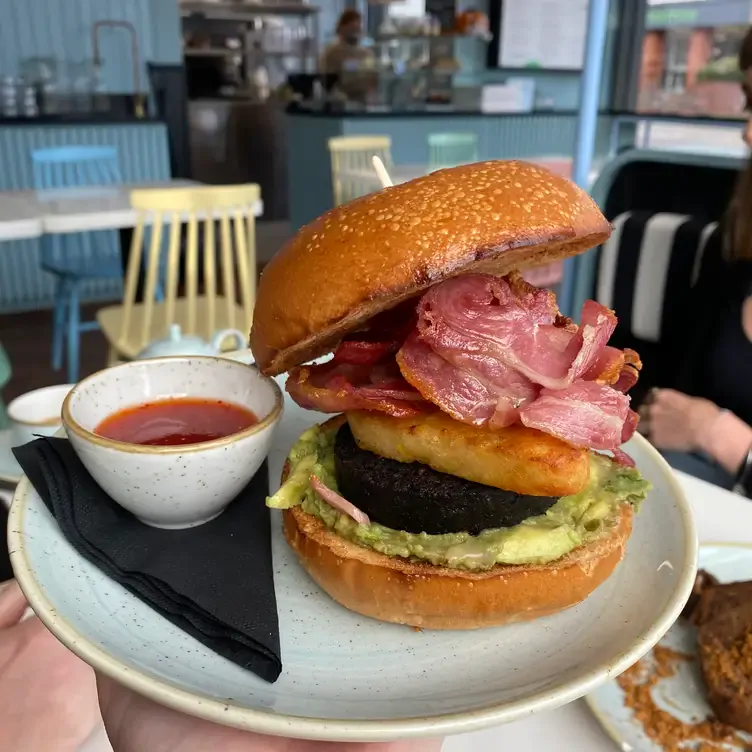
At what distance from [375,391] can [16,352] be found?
5061 millimetres

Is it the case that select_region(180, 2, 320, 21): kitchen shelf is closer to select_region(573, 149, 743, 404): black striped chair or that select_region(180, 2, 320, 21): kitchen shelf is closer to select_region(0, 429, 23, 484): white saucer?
select_region(573, 149, 743, 404): black striped chair

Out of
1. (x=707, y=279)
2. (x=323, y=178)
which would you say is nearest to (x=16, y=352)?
(x=323, y=178)

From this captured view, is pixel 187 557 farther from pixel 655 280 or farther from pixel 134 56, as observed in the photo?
pixel 134 56

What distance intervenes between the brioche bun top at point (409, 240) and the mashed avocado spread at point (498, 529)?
22 cm

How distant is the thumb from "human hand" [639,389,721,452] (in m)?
1.73

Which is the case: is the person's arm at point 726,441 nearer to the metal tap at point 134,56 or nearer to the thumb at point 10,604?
the thumb at point 10,604

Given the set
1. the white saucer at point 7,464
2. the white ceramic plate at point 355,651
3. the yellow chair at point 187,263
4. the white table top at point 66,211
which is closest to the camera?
the white ceramic plate at point 355,651

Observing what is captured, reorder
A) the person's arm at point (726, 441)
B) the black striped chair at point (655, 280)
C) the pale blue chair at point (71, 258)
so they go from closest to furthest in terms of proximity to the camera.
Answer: the person's arm at point (726, 441), the black striped chair at point (655, 280), the pale blue chair at point (71, 258)

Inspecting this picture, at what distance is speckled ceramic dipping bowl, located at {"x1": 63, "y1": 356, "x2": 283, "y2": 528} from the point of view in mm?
1025

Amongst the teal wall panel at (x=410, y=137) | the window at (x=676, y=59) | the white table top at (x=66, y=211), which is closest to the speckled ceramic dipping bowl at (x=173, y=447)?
the white table top at (x=66, y=211)

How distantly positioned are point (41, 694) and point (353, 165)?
17.8 ft

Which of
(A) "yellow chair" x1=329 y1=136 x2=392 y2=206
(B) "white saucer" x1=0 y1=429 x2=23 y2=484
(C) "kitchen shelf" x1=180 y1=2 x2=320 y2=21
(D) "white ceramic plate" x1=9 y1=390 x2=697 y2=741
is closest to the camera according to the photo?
(D) "white ceramic plate" x1=9 y1=390 x2=697 y2=741

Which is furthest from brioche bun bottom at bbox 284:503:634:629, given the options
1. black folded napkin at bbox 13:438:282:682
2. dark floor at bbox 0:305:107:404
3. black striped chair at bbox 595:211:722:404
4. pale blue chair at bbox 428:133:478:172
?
pale blue chair at bbox 428:133:478:172

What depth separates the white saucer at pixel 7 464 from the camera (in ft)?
4.55
